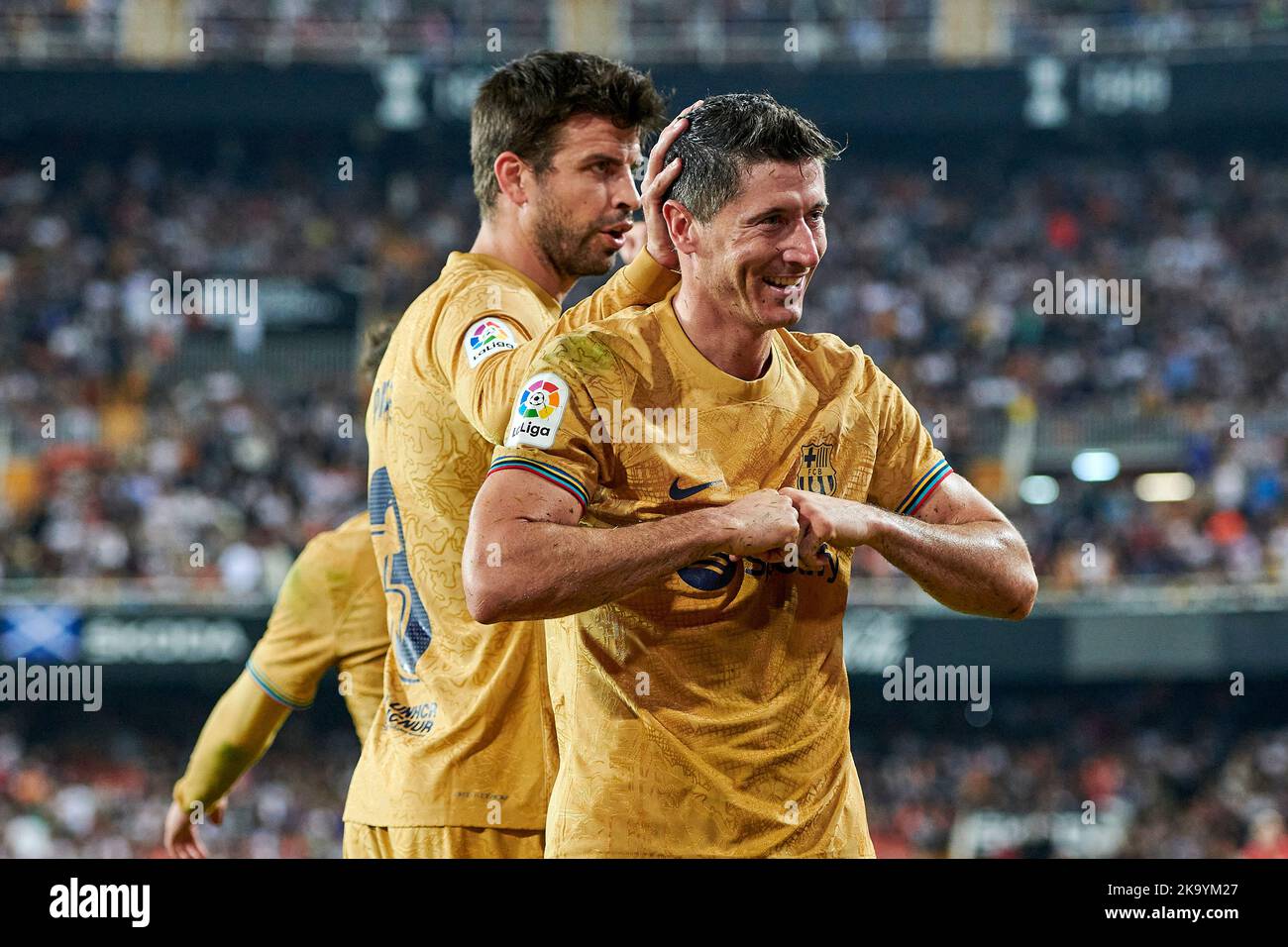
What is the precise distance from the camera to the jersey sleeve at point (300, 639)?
4688 mm

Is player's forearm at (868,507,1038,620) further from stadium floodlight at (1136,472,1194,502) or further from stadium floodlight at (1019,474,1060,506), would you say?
stadium floodlight at (1136,472,1194,502)

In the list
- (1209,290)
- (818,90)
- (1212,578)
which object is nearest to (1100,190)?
(1209,290)

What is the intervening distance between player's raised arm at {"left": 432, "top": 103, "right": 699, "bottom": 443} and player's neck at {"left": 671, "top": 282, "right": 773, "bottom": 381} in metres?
0.17

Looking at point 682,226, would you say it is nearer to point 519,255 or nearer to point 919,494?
point 919,494

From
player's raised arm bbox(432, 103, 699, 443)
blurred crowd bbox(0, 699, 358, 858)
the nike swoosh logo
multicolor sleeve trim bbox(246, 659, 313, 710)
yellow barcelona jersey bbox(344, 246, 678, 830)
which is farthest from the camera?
blurred crowd bbox(0, 699, 358, 858)

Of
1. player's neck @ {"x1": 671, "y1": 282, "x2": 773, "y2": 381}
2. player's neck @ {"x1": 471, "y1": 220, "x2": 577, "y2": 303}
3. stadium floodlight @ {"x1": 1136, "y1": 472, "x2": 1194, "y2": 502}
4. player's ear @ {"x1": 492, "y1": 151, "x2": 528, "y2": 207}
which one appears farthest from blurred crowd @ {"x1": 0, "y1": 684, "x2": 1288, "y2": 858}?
player's neck @ {"x1": 671, "y1": 282, "x2": 773, "y2": 381}

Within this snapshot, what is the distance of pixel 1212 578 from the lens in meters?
16.3

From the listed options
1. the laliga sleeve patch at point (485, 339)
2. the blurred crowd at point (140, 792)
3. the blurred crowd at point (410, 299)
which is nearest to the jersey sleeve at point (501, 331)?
the laliga sleeve patch at point (485, 339)

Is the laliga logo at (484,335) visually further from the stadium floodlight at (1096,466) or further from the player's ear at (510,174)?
the stadium floodlight at (1096,466)

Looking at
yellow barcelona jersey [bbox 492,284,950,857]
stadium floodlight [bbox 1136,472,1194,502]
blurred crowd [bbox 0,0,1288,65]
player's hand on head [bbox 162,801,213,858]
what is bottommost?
stadium floodlight [bbox 1136,472,1194,502]

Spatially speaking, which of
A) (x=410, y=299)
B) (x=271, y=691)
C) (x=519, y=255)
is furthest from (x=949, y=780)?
(x=519, y=255)

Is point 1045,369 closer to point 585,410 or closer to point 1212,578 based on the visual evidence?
point 1212,578

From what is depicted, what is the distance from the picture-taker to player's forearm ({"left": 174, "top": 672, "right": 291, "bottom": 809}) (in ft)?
15.3
